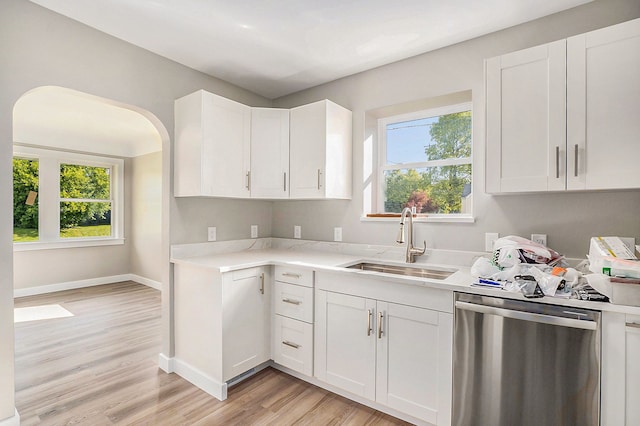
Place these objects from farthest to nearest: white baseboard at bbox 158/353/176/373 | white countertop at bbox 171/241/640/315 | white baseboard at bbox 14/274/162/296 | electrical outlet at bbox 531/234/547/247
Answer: white baseboard at bbox 14/274/162/296 < white baseboard at bbox 158/353/176/373 < electrical outlet at bbox 531/234/547/247 < white countertop at bbox 171/241/640/315

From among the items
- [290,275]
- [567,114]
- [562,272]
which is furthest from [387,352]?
[567,114]

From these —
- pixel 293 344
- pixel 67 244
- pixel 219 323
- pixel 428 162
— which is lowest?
pixel 293 344

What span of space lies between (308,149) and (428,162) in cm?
102

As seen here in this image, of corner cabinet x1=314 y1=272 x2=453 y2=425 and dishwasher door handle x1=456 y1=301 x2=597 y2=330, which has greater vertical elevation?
dishwasher door handle x1=456 y1=301 x2=597 y2=330

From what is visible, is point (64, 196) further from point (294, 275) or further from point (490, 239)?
point (490, 239)

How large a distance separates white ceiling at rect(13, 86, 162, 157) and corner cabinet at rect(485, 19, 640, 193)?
3.26m

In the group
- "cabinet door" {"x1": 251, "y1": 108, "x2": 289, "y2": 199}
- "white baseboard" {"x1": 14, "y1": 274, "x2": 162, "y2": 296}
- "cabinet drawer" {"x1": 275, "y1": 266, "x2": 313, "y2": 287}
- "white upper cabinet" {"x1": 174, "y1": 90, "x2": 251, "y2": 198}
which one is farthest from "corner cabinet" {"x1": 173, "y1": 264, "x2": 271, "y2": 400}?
"white baseboard" {"x1": 14, "y1": 274, "x2": 162, "y2": 296}

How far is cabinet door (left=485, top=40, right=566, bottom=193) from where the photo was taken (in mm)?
1743

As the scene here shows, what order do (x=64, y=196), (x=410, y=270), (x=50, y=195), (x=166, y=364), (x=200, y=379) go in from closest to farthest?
(x=200, y=379), (x=410, y=270), (x=166, y=364), (x=50, y=195), (x=64, y=196)

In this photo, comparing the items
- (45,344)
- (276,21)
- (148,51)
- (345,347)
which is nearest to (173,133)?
(148,51)

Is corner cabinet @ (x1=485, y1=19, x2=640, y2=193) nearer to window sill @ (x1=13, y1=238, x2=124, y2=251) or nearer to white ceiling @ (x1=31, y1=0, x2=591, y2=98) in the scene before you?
white ceiling @ (x1=31, y1=0, x2=591, y2=98)

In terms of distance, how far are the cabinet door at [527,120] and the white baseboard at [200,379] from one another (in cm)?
221

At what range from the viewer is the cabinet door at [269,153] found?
281 cm

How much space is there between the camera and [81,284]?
5121mm
